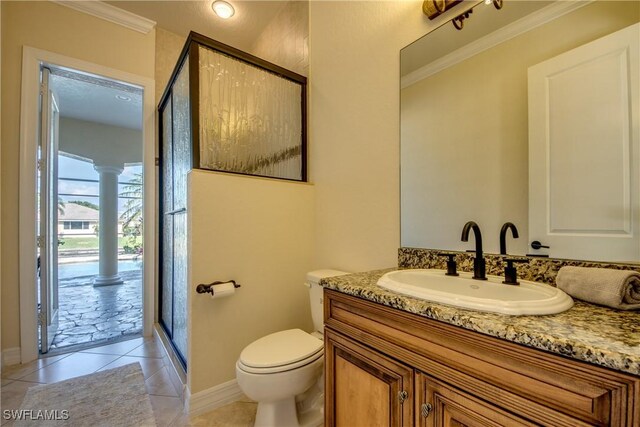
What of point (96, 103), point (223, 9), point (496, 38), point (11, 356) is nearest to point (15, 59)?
point (223, 9)

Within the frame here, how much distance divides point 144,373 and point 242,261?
46.4 inches

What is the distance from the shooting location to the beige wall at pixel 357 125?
1494mm

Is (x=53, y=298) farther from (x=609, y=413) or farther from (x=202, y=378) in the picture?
(x=609, y=413)

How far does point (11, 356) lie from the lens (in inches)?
81.0

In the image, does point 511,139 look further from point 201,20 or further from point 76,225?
point 76,225

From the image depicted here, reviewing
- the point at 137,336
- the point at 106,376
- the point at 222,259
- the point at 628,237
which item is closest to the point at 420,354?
the point at 628,237

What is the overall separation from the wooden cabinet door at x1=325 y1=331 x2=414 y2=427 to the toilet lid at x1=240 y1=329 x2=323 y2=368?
29 cm

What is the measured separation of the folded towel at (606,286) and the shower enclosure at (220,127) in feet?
5.17

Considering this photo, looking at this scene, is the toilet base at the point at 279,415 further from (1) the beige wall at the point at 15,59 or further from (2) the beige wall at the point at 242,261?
(1) the beige wall at the point at 15,59

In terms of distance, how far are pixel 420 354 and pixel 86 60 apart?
10.7ft

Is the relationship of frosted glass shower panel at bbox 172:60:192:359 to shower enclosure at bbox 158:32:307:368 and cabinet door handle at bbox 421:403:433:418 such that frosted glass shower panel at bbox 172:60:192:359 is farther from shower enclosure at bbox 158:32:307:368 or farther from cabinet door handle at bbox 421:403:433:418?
cabinet door handle at bbox 421:403:433:418

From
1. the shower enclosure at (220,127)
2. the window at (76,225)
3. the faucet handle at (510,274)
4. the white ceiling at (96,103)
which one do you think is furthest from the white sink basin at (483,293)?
the window at (76,225)

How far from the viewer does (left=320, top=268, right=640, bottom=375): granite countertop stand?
48 centimetres

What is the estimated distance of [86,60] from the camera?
2361mm
